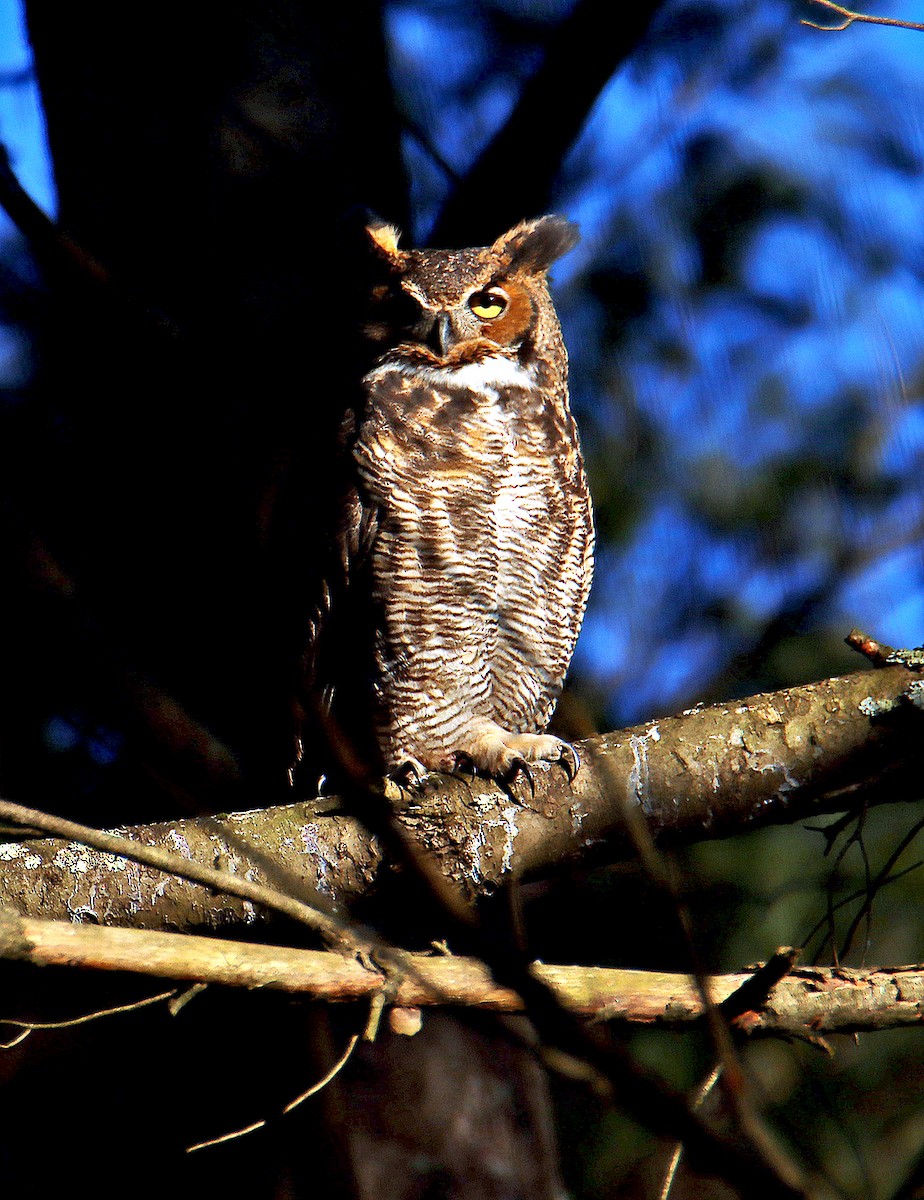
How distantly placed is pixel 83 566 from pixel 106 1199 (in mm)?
1289

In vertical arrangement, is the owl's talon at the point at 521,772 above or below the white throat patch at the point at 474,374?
below

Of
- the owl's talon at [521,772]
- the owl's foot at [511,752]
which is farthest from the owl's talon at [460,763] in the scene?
the owl's talon at [521,772]

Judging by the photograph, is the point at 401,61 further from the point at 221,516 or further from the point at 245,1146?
the point at 245,1146

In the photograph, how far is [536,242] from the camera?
89.4 inches

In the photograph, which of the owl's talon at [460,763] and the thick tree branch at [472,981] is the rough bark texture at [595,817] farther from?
the owl's talon at [460,763]

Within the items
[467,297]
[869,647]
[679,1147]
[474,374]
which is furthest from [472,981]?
[467,297]

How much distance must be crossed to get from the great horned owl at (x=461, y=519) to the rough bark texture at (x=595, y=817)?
29 cm

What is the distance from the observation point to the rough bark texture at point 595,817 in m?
1.47

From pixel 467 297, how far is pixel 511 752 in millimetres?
920

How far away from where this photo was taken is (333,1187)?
7.02ft

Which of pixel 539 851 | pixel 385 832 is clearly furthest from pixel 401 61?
pixel 385 832

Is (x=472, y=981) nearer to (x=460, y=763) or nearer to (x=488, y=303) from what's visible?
(x=460, y=763)

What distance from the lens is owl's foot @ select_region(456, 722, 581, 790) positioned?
5.47 ft

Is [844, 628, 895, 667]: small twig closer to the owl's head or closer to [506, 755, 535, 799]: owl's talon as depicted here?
[506, 755, 535, 799]: owl's talon
